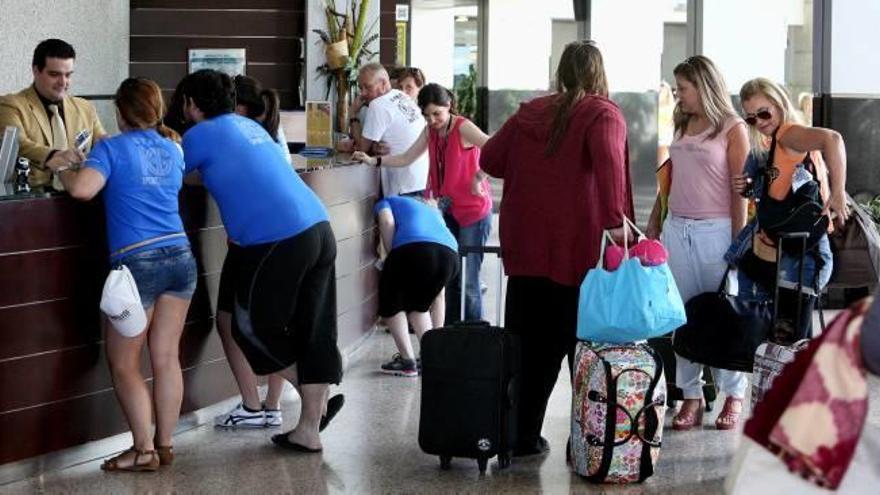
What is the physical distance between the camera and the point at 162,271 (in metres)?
5.13

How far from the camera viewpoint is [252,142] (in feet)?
17.4

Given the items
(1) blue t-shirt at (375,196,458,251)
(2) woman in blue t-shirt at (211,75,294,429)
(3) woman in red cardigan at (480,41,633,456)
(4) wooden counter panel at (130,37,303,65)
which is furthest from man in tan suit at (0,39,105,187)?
(4) wooden counter panel at (130,37,303,65)

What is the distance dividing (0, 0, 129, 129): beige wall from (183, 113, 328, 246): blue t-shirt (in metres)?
4.57

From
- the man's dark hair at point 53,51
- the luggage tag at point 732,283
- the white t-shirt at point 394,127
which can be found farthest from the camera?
the white t-shirt at point 394,127

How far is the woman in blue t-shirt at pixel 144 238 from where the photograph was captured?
198 inches

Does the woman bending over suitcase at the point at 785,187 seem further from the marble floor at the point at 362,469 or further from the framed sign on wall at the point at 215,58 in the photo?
the framed sign on wall at the point at 215,58

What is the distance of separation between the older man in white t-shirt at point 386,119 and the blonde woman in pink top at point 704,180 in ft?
7.41

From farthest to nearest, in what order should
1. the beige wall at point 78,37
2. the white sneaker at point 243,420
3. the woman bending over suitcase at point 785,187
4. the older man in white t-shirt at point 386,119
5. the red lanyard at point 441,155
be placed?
the beige wall at point 78,37 < the older man in white t-shirt at point 386,119 < the red lanyard at point 441,155 < the white sneaker at point 243,420 < the woman bending over suitcase at point 785,187

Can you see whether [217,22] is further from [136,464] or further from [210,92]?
[136,464]

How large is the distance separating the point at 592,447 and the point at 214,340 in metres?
1.70

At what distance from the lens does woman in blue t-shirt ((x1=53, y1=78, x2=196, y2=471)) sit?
5.04 m

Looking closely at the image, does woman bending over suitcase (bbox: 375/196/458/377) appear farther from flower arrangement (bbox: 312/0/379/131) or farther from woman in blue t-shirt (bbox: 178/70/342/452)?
flower arrangement (bbox: 312/0/379/131)

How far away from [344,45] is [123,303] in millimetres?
6043

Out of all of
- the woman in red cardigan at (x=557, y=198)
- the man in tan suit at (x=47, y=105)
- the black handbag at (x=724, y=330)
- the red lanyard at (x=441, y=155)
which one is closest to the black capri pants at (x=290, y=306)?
the woman in red cardigan at (x=557, y=198)
